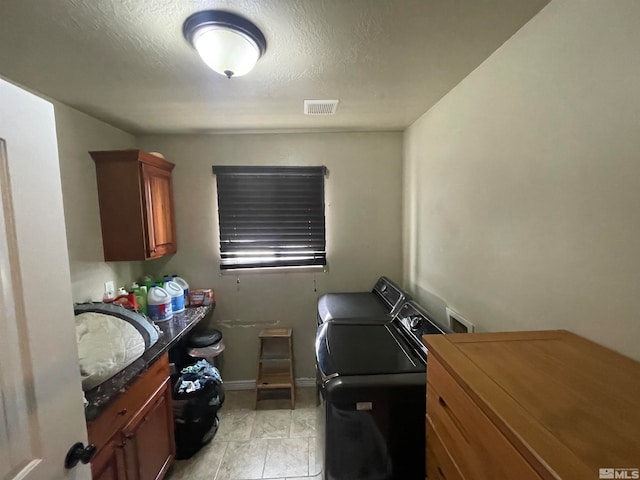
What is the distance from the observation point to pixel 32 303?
0.70m

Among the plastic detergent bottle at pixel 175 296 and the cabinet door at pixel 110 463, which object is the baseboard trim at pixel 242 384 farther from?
the cabinet door at pixel 110 463

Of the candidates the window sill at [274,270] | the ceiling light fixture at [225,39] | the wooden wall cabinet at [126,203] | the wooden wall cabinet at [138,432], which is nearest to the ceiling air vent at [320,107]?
the ceiling light fixture at [225,39]

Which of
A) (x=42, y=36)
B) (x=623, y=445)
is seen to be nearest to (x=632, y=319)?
(x=623, y=445)

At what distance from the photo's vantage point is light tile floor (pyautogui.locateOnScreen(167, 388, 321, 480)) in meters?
1.84

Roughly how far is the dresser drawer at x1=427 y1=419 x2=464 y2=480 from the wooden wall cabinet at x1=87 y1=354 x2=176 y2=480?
1.31 meters

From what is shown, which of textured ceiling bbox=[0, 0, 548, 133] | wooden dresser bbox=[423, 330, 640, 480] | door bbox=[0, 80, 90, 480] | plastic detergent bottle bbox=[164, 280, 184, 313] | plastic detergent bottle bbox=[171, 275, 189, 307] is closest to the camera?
wooden dresser bbox=[423, 330, 640, 480]

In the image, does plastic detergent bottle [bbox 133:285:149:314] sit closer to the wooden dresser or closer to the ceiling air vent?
the ceiling air vent

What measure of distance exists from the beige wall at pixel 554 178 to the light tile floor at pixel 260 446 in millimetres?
1494

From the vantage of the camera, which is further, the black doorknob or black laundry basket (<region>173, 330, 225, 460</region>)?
black laundry basket (<region>173, 330, 225, 460</region>)

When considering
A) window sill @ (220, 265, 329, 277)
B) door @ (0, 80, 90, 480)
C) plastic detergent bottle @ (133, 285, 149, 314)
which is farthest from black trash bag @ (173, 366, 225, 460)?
door @ (0, 80, 90, 480)

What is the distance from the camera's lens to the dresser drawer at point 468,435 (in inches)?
23.1

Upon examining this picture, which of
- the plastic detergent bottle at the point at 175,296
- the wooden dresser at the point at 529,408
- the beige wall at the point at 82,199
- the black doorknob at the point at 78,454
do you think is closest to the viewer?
the wooden dresser at the point at 529,408

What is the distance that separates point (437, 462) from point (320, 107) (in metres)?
1.99

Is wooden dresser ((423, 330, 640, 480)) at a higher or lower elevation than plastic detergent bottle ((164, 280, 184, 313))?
higher
